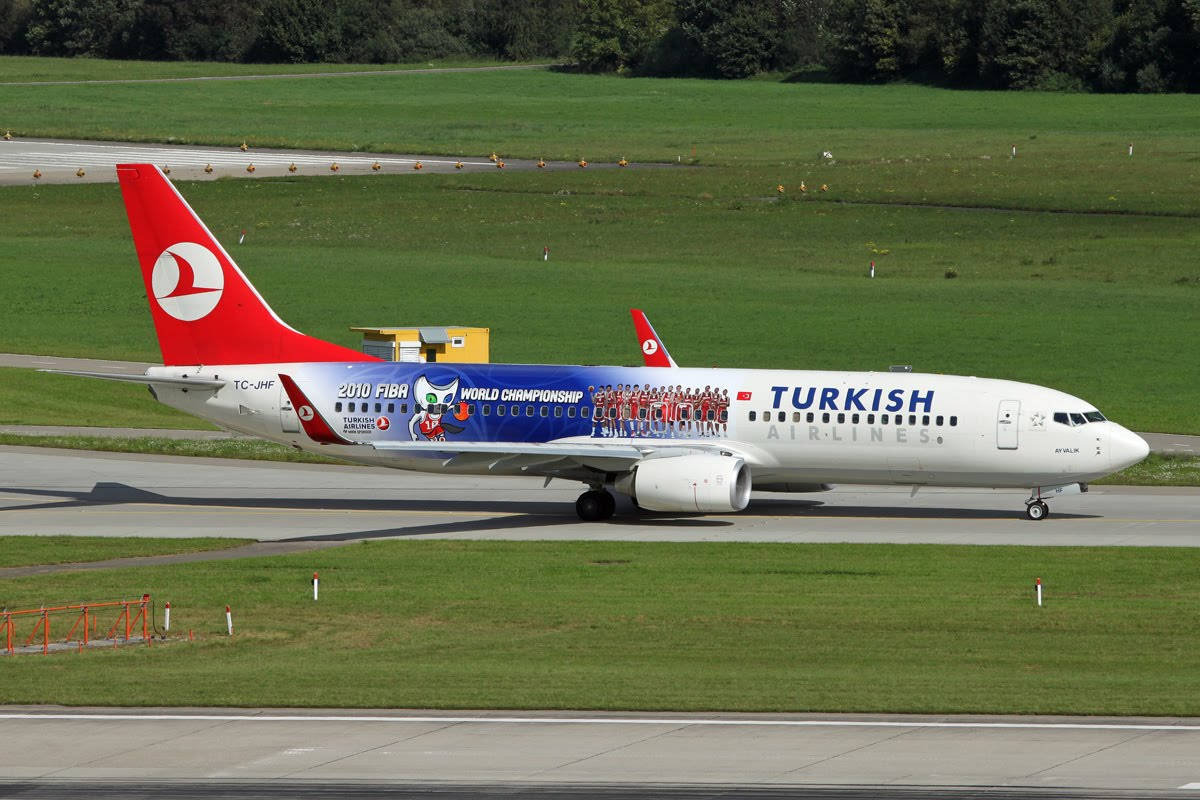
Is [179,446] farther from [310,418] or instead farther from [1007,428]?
[1007,428]

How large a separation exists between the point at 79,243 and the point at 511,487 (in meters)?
61.2

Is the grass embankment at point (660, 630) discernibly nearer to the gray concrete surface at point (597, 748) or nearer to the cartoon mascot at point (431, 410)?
the gray concrete surface at point (597, 748)

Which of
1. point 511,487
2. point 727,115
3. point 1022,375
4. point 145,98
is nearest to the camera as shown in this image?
point 511,487

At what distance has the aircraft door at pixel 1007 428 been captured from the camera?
47.1 m

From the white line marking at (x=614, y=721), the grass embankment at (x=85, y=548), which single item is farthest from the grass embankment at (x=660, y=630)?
the grass embankment at (x=85, y=548)

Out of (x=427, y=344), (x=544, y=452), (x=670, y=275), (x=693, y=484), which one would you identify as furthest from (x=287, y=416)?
(x=670, y=275)

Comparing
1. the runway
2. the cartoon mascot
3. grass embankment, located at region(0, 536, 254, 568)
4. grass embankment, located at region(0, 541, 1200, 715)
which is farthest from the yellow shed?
grass embankment, located at region(0, 541, 1200, 715)

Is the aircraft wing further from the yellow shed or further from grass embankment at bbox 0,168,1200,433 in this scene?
grass embankment at bbox 0,168,1200,433

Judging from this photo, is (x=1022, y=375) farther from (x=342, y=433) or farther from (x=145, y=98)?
(x=145, y=98)

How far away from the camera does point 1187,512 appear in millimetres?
49094

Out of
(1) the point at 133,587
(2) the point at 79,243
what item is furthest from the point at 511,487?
(2) the point at 79,243

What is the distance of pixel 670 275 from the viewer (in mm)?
97500

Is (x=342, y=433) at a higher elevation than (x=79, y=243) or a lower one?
lower

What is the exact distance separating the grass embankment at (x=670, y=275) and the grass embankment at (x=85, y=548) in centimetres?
2398
